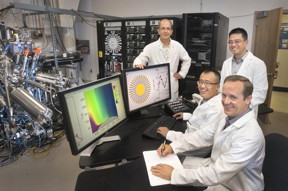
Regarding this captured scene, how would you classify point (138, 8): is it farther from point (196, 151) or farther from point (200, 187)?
point (200, 187)

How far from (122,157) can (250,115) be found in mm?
710

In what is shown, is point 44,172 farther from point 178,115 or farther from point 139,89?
point 178,115

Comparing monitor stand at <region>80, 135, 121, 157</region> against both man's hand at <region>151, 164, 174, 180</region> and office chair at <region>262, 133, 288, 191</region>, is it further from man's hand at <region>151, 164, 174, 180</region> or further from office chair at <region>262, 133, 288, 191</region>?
office chair at <region>262, 133, 288, 191</region>

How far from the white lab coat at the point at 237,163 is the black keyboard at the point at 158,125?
40 cm

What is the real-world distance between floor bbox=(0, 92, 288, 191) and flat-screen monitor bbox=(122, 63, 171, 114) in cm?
108

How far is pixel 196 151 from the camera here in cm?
145

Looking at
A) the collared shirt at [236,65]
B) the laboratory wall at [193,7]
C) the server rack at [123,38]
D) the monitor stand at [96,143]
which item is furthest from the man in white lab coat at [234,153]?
the laboratory wall at [193,7]

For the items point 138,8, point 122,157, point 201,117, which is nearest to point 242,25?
point 138,8

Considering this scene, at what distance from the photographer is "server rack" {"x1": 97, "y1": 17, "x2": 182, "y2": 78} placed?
334cm

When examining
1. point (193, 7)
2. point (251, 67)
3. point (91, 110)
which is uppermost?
point (193, 7)

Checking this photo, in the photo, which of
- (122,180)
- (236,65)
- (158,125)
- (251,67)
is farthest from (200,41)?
(122,180)

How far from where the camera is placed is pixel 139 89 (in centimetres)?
162

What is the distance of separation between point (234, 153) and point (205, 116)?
0.47 meters

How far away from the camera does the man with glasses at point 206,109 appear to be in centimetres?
135
